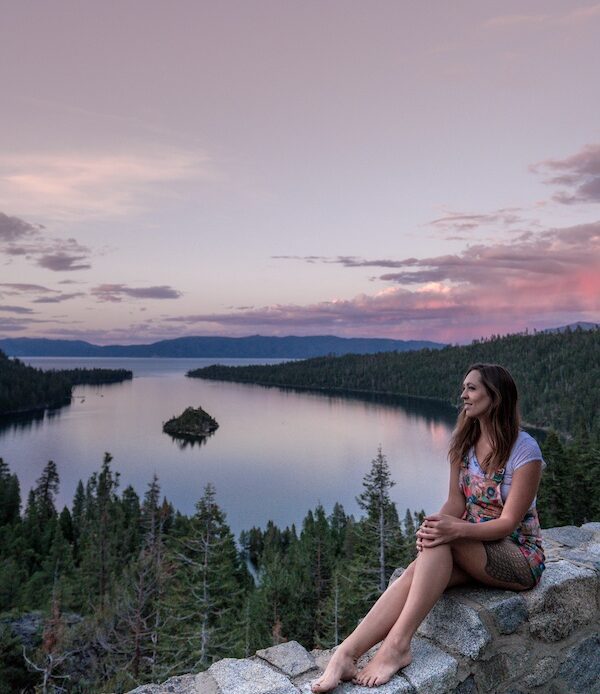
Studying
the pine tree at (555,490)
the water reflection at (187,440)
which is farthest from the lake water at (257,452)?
the pine tree at (555,490)

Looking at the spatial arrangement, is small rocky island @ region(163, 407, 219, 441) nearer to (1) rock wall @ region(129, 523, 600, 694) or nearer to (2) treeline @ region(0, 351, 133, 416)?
(2) treeline @ region(0, 351, 133, 416)

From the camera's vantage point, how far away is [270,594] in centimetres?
3244

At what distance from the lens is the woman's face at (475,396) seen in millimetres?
3551

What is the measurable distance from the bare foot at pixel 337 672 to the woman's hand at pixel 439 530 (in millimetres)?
739

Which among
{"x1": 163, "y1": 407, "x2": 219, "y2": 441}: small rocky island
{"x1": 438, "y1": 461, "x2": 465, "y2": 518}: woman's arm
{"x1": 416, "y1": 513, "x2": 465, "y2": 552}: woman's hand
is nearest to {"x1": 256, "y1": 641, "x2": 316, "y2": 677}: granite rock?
{"x1": 416, "y1": 513, "x2": 465, "y2": 552}: woman's hand

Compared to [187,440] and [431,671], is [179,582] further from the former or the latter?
[187,440]

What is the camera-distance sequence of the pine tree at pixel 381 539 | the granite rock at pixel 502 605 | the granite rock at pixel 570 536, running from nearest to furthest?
the granite rock at pixel 502 605 → the granite rock at pixel 570 536 → the pine tree at pixel 381 539

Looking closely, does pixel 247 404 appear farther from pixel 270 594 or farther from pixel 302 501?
pixel 270 594

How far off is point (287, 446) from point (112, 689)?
8076 cm

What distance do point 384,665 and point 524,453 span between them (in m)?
1.53

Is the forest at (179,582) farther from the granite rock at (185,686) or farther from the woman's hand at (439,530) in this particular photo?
the woman's hand at (439,530)

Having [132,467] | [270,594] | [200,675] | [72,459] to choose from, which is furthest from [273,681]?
[72,459]

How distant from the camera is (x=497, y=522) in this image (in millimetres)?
3203

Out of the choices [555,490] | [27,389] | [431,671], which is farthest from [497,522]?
[27,389]
